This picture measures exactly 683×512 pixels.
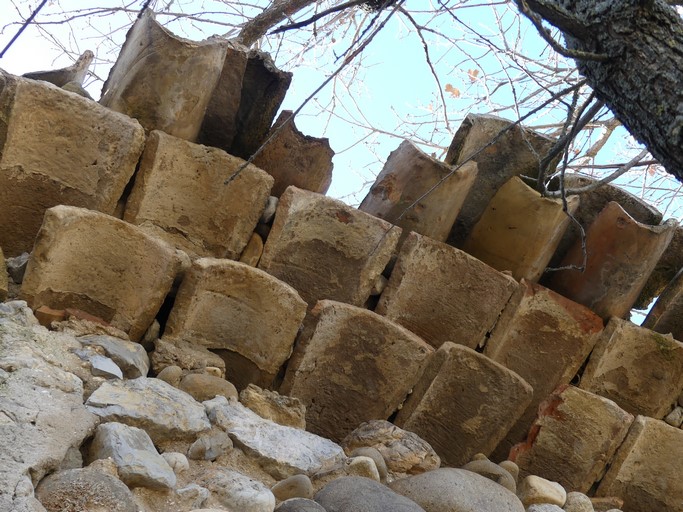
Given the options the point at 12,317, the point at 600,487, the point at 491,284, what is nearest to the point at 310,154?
the point at 491,284

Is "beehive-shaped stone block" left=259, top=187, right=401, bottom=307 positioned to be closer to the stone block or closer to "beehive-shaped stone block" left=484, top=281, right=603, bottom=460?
the stone block

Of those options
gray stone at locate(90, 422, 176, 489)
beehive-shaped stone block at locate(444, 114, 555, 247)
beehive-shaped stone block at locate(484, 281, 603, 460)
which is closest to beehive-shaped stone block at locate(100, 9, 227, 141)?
beehive-shaped stone block at locate(444, 114, 555, 247)

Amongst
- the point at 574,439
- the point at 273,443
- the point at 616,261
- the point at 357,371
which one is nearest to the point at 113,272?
the point at 273,443

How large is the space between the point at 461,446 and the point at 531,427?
0.42 m

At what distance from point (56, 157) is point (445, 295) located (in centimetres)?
176

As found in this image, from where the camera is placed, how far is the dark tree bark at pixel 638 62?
193 cm

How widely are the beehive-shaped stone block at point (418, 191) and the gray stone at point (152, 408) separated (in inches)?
59.0

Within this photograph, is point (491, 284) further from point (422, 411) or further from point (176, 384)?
point (176, 384)

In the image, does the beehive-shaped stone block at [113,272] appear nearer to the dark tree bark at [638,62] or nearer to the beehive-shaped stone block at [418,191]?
the beehive-shaped stone block at [418,191]

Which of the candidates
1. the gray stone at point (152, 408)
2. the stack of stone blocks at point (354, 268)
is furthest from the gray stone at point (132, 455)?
the stack of stone blocks at point (354, 268)

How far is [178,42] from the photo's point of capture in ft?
12.3

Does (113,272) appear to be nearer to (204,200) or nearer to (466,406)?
(204,200)

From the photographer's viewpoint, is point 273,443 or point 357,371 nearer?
point 273,443

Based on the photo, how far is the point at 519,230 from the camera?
429 cm
